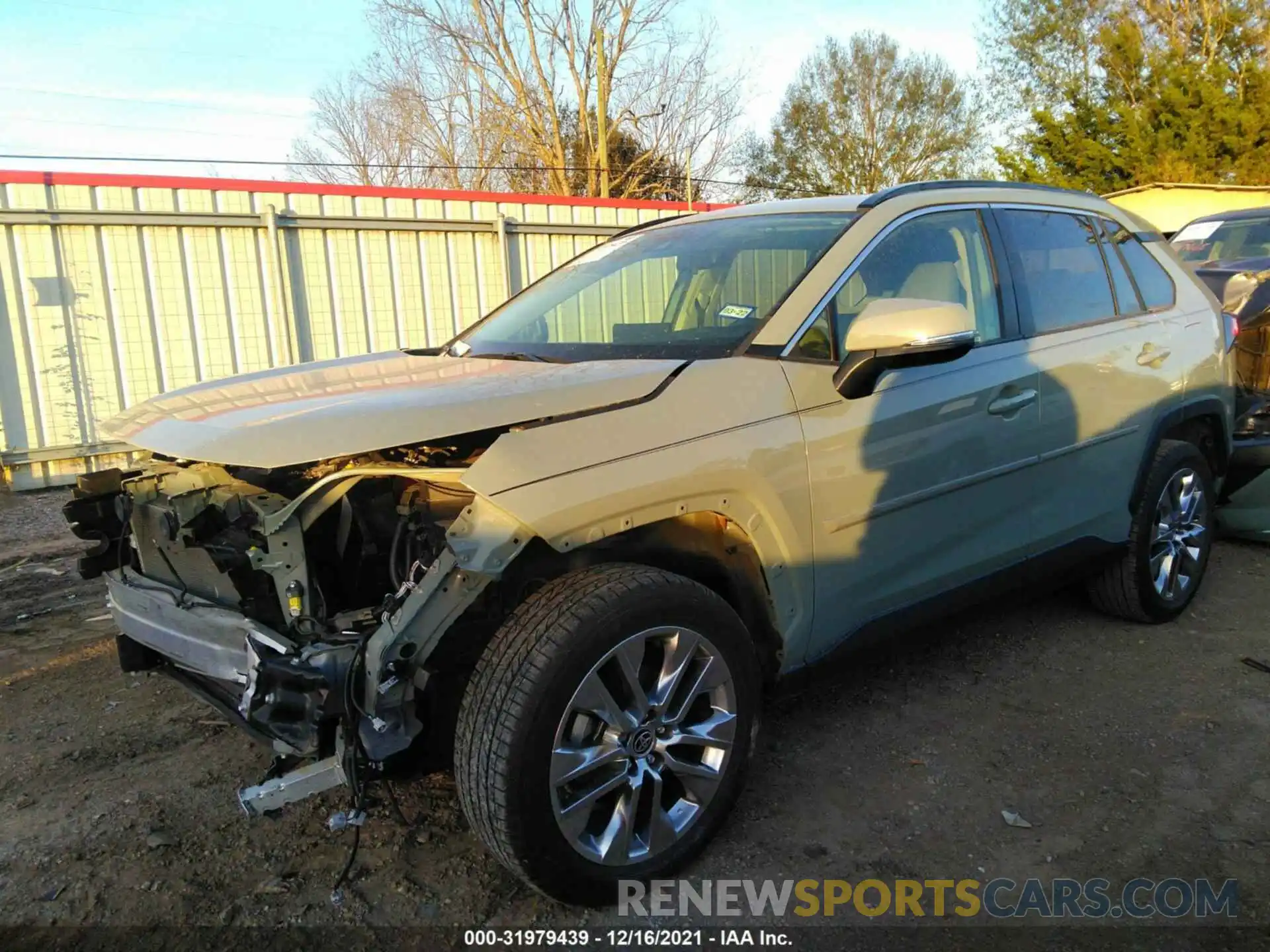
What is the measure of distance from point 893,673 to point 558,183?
2462 cm

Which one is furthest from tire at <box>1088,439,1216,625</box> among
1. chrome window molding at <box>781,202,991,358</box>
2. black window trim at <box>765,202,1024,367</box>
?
chrome window molding at <box>781,202,991,358</box>

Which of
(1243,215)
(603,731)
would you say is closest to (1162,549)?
(603,731)

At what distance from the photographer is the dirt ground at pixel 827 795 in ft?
7.92

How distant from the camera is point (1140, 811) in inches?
107

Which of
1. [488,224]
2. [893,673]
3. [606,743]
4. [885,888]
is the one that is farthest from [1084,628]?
[488,224]

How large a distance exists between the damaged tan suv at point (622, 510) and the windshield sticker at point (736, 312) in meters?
0.02

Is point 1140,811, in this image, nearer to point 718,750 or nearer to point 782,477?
point 718,750

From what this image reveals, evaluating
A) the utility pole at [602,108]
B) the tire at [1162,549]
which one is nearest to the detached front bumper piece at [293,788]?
the tire at [1162,549]

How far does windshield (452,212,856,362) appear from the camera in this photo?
2.84 metres

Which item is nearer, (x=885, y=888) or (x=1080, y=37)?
(x=885, y=888)

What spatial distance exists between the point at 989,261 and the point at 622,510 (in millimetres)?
1944

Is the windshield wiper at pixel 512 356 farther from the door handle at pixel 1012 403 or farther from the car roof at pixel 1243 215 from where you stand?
the car roof at pixel 1243 215

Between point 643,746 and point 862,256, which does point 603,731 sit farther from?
point 862,256

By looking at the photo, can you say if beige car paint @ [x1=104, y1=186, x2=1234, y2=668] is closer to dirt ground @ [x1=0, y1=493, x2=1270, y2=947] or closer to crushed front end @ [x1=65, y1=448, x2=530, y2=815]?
crushed front end @ [x1=65, y1=448, x2=530, y2=815]
